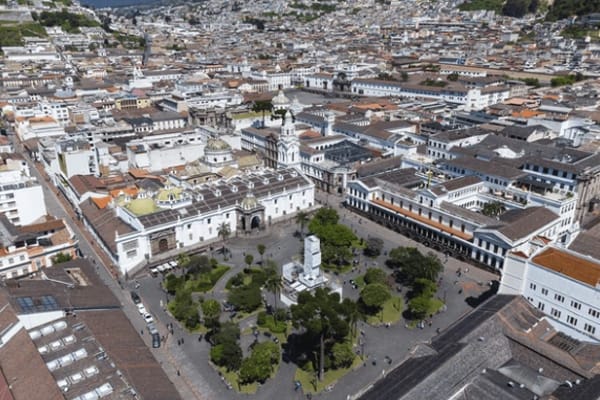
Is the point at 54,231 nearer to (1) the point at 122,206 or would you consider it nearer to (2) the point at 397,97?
(1) the point at 122,206

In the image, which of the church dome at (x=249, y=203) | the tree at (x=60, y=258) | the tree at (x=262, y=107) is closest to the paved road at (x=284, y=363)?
the tree at (x=60, y=258)

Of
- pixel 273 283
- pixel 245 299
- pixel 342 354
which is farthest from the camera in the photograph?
pixel 273 283

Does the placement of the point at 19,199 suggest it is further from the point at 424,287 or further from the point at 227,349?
the point at 424,287

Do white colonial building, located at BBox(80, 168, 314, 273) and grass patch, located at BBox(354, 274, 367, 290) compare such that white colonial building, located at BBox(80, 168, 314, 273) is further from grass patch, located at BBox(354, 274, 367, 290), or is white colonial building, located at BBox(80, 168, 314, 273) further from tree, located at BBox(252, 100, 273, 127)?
tree, located at BBox(252, 100, 273, 127)

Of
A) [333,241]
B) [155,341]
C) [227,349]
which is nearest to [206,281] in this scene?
[155,341]

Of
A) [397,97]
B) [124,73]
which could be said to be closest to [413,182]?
[397,97]

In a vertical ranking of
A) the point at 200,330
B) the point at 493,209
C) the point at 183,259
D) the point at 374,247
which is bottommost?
the point at 200,330
